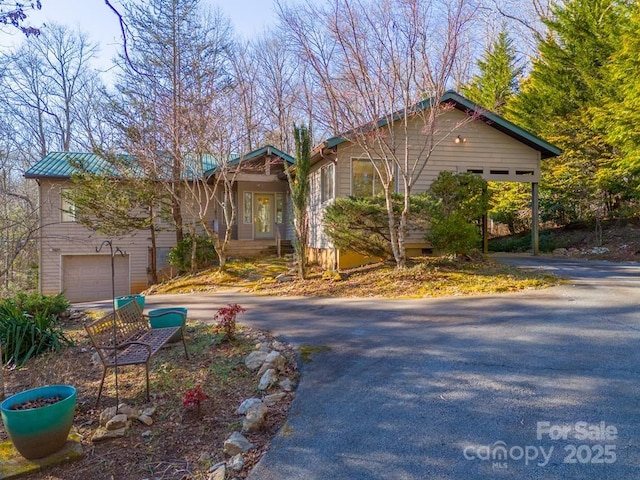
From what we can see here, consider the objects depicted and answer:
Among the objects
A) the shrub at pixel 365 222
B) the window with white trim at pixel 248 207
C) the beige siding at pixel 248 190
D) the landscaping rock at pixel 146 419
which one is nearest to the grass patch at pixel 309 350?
the landscaping rock at pixel 146 419

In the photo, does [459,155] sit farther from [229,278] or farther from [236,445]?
[236,445]

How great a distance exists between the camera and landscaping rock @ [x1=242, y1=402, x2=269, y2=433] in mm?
3221

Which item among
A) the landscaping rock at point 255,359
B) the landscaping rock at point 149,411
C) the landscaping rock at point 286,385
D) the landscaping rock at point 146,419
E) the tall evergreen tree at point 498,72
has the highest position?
the tall evergreen tree at point 498,72

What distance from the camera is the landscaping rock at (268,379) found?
395 cm

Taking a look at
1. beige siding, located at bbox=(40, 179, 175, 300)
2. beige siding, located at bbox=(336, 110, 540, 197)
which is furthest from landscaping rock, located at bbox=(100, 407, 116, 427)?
beige siding, located at bbox=(40, 179, 175, 300)

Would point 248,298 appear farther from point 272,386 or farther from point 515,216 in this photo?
point 515,216

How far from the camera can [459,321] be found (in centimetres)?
583

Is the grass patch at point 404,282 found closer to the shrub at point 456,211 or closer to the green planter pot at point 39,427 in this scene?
the shrub at point 456,211

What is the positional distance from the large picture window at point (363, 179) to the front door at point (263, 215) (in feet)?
23.6

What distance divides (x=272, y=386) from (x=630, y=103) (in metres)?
15.2

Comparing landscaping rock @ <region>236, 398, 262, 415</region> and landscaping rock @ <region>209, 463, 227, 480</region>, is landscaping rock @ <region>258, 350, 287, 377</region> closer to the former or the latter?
landscaping rock @ <region>236, 398, 262, 415</region>

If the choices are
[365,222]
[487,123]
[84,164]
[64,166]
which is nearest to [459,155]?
[487,123]

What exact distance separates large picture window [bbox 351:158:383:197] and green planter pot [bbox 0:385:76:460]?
9.51 m

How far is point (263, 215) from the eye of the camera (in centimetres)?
1802
